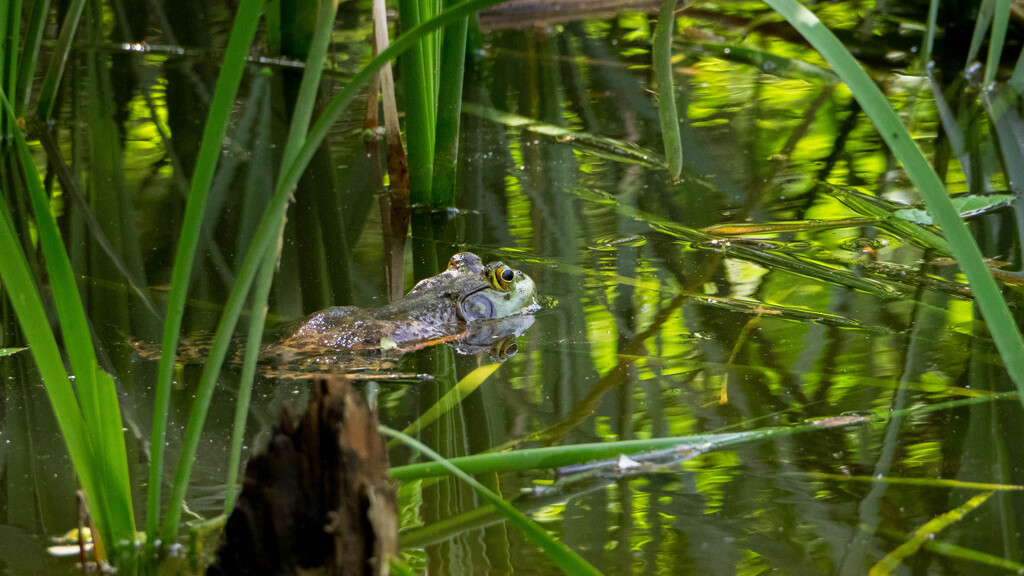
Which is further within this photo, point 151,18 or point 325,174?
point 151,18

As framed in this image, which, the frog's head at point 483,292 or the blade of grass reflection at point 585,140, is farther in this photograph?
the blade of grass reflection at point 585,140

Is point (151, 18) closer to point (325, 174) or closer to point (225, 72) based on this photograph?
point (325, 174)

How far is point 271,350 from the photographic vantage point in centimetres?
256

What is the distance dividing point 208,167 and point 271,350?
4.18 ft

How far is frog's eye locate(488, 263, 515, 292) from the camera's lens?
273 cm

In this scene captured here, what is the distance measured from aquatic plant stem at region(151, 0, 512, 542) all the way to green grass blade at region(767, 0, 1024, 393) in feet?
1.36

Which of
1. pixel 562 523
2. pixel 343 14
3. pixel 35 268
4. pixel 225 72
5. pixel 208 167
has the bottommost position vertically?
pixel 562 523

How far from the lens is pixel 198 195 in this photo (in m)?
1.37

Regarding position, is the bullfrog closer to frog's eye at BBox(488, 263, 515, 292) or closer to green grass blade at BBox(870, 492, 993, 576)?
frog's eye at BBox(488, 263, 515, 292)

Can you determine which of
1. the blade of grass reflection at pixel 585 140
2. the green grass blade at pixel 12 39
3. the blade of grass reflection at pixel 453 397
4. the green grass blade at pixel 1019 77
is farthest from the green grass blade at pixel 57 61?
the green grass blade at pixel 1019 77

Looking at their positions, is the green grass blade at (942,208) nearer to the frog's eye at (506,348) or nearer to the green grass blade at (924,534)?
the green grass blade at (924,534)

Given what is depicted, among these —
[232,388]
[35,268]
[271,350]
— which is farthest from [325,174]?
[232,388]

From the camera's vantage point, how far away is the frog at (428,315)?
2.55 m

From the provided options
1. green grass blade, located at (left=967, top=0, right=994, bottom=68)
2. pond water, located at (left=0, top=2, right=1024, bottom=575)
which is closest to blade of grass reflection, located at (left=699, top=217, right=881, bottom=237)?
pond water, located at (left=0, top=2, right=1024, bottom=575)
